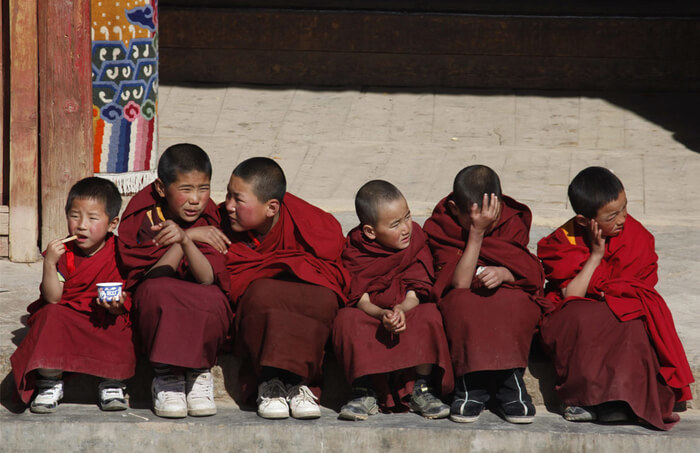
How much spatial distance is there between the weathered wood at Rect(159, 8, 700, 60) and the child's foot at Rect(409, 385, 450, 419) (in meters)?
5.76

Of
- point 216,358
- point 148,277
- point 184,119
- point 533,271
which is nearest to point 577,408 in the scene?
point 533,271

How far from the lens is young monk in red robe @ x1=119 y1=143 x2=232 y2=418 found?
3932mm

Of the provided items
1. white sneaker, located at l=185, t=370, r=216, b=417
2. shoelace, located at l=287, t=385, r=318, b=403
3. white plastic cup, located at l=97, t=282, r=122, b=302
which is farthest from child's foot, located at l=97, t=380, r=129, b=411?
shoelace, located at l=287, t=385, r=318, b=403

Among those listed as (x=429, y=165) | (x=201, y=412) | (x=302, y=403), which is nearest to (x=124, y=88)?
(x=429, y=165)

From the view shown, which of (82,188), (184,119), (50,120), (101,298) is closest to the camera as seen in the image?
(101,298)

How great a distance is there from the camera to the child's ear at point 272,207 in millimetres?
4258

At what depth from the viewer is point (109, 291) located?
12.6 ft

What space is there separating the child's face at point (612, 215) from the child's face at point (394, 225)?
74cm

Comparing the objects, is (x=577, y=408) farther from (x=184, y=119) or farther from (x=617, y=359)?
(x=184, y=119)

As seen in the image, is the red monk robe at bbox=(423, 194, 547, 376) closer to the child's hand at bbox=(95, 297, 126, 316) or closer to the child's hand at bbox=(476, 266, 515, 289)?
the child's hand at bbox=(476, 266, 515, 289)

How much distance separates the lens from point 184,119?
873 centimetres

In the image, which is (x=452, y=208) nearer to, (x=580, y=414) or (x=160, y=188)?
(x=580, y=414)

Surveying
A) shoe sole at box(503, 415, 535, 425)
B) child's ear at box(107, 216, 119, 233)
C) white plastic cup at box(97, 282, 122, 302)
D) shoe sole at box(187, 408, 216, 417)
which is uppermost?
child's ear at box(107, 216, 119, 233)

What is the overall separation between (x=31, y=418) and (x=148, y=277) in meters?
0.67
